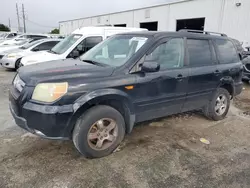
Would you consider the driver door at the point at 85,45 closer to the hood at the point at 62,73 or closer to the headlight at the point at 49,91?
the hood at the point at 62,73

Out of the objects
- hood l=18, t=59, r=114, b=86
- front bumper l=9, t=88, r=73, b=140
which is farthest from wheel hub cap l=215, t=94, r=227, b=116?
front bumper l=9, t=88, r=73, b=140

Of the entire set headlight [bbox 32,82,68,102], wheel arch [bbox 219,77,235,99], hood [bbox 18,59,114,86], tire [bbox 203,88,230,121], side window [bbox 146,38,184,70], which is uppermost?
side window [bbox 146,38,184,70]

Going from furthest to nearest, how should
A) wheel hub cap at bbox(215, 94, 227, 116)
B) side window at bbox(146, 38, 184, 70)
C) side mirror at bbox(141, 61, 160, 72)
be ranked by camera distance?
wheel hub cap at bbox(215, 94, 227, 116) → side window at bbox(146, 38, 184, 70) → side mirror at bbox(141, 61, 160, 72)

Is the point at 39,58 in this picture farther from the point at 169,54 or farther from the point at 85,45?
the point at 169,54

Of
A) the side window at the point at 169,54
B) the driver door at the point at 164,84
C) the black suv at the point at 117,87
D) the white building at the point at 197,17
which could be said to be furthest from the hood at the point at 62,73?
the white building at the point at 197,17

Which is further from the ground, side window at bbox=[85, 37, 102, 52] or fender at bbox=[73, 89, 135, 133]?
side window at bbox=[85, 37, 102, 52]

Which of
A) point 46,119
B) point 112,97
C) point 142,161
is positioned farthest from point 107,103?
point 142,161

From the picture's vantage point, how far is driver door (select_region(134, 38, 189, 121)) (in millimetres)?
3421

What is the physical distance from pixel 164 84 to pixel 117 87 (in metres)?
0.89

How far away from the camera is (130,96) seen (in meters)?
3.28

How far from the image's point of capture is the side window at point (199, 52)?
13.2ft

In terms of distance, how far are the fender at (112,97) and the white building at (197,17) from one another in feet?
46.2

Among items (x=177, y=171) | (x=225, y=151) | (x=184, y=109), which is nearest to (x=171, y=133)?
(x=184, y=109)

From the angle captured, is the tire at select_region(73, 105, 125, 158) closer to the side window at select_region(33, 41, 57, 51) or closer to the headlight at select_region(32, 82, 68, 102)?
the headlight at select_region(32, 82, 68, 102)
